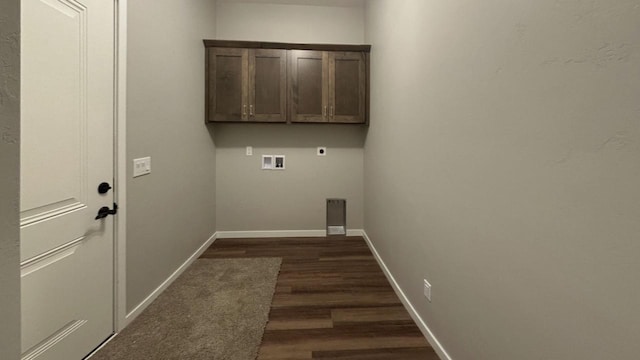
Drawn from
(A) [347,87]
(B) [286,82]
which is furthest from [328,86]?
(B) [286,82]

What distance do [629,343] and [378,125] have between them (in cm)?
269

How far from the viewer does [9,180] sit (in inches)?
25.0

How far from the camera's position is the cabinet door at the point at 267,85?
3619mm

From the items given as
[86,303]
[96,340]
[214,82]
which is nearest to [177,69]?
[214,82]

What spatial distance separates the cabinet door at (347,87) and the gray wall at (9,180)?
323 cm

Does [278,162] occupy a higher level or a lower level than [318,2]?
lower

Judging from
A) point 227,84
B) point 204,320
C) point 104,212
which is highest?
point 227,84

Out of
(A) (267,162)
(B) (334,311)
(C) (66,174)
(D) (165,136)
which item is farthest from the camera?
(A) (267,162)

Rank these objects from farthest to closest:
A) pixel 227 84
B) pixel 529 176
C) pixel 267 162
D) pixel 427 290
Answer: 1. pixel 267 162
2. pixel 227 84
3. pixel 427 290
4. pixel 529 176

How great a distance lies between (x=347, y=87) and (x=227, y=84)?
143cm

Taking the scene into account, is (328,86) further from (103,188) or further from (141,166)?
(103,188)

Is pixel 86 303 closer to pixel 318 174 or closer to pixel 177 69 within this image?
pixel 177 69

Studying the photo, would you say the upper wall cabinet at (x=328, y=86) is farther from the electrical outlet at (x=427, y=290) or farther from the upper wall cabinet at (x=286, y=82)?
the electrical outlet at (x=427, y=290)

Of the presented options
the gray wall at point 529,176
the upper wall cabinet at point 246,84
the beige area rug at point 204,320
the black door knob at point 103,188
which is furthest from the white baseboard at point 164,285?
the gray wall at point 529,176
